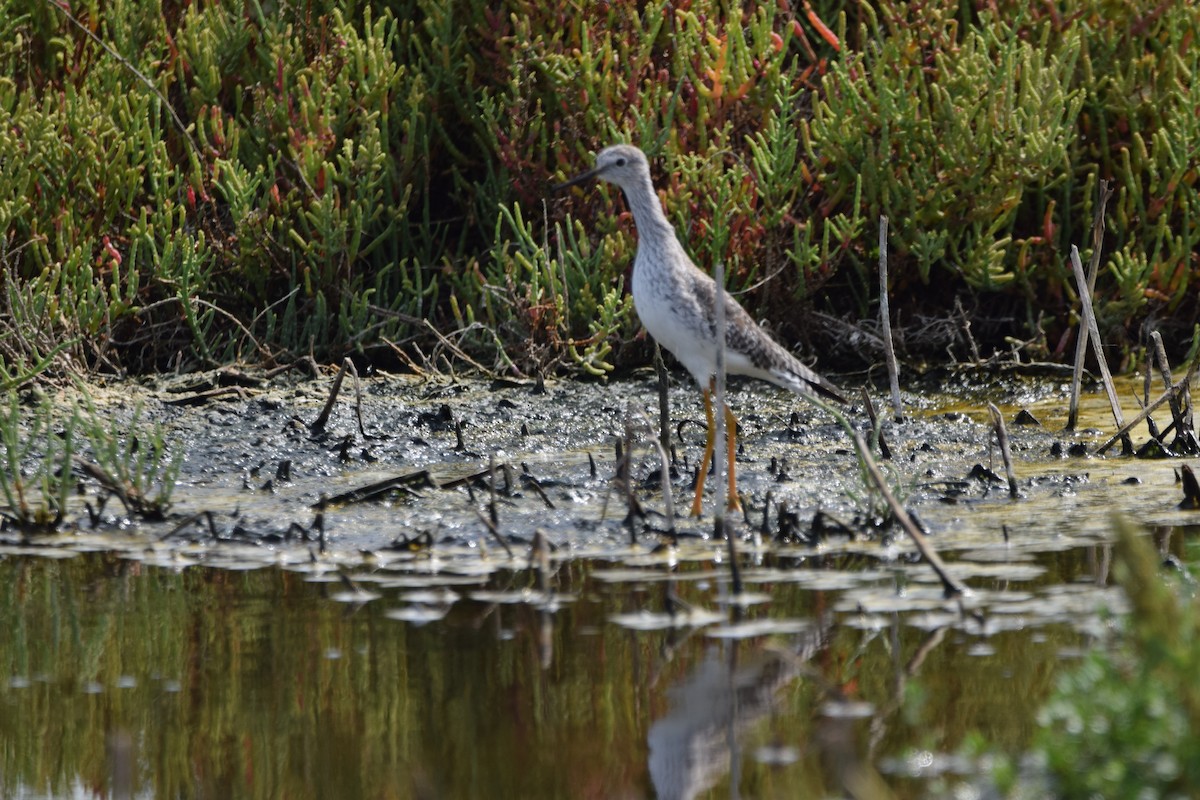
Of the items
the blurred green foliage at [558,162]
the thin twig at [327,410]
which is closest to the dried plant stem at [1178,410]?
the blurred green foliage at [558,162]

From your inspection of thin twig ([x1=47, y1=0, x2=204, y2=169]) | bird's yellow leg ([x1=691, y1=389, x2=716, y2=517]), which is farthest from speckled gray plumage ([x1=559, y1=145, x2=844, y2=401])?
thin twig ([x1=47, y1=0, x2=204, y2=169])

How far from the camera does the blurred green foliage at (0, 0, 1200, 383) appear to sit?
25.6 ft

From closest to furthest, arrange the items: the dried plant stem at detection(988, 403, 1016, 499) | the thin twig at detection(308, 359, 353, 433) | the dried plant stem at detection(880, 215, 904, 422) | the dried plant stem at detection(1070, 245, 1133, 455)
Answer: the dried plant stem at detection(988, 403, 1016, 499)
the dried plant stem at detection(1070, 245, 1133, 455)
the dried plant stem at detection(880, 215, 904, 422)
the thin twig at detection(308, 359, 353, 433)

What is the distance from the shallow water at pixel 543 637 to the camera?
3.40 m

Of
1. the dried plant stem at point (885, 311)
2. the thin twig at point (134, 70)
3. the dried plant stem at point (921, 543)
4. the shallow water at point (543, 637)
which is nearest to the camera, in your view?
the shallow water at point (543, 637)

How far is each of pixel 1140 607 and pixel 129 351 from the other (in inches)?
248

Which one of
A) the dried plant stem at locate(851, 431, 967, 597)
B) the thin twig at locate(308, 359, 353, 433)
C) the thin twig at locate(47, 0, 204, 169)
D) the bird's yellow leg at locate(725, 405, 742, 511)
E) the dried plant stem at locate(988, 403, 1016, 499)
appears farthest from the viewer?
the thin twig at locate(47, 0, 204, 169)

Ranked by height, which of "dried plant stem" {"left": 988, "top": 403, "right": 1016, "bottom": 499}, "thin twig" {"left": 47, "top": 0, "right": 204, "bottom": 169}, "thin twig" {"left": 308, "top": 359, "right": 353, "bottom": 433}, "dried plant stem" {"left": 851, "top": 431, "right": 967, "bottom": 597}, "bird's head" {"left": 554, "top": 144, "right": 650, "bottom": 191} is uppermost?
"thin twig" {"left": 47, "top": 0, "right": 204, "bottom": 169}

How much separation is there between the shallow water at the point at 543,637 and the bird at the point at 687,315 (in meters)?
0.34

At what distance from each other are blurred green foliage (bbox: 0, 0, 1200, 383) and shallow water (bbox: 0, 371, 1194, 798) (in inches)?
65.7

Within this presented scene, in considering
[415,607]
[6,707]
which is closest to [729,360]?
[415,607]

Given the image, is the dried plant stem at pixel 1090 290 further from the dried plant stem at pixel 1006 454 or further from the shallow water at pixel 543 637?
the dried plant stem at pixel 1006 454

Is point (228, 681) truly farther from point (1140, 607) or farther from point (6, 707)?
point (1140, 607)

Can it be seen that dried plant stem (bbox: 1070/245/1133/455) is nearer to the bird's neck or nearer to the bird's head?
the bird's neck
